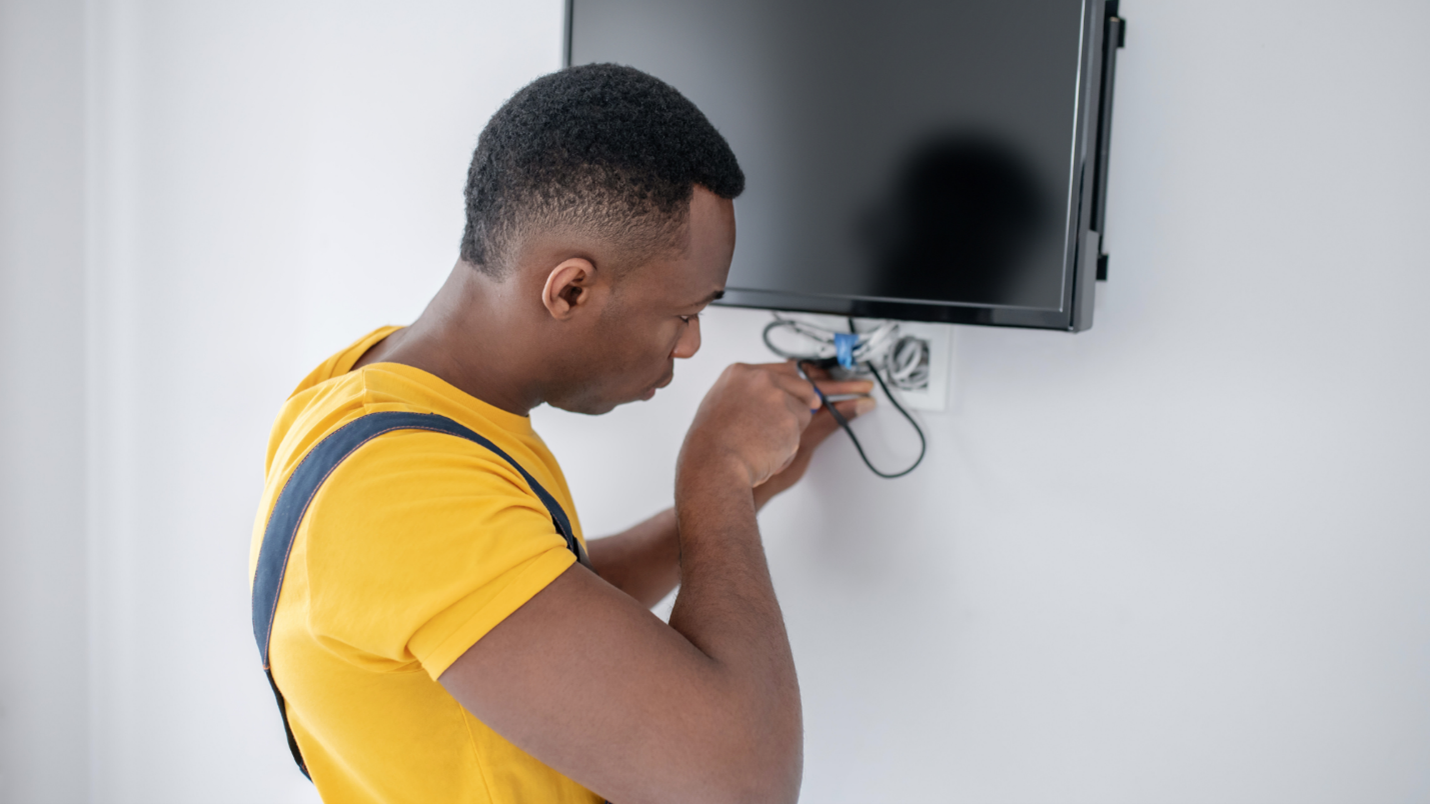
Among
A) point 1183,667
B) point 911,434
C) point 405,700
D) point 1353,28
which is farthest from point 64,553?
point 1353,28

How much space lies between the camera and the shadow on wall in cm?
88

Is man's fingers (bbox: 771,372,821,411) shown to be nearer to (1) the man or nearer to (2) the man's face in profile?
(1) the man

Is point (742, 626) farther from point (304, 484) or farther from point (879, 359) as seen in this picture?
point (879, 359)

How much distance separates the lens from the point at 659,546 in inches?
43.6

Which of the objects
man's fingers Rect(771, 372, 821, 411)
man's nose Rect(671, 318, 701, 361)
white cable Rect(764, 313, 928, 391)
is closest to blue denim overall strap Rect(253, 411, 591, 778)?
man's nose Rect(671, 318, 701, 361)

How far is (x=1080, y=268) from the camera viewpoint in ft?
2.80

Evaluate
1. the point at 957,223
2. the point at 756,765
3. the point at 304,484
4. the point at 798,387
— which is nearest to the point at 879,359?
the point at 798,387

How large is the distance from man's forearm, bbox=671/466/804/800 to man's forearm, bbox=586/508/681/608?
0.26 m

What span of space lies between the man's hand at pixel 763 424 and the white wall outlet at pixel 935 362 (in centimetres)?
7

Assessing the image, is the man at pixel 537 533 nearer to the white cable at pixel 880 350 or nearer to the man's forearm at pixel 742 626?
the man's forearm at pixel 742 626

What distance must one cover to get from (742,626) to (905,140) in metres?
0.56

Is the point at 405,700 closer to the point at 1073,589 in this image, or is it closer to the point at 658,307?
the point at 658,307

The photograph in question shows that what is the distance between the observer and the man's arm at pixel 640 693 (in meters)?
0.59

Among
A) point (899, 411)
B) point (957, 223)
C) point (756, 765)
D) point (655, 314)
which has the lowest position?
point (756, 765)
